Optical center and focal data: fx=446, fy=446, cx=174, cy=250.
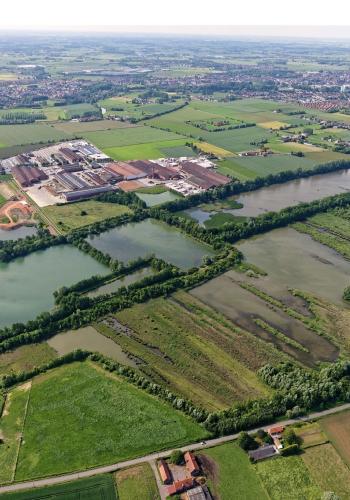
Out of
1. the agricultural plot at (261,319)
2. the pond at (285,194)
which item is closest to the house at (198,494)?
the agricultural plot at (261,319)

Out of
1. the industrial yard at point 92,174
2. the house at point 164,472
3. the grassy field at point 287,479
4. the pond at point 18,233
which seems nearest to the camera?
the grassy field at point 287,479

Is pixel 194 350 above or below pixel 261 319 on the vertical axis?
below

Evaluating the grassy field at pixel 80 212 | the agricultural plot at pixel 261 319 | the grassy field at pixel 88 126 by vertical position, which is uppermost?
the grassy field at pixel 88 126

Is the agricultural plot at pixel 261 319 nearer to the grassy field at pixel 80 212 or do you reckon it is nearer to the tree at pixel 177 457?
the tree at pixel 177 457

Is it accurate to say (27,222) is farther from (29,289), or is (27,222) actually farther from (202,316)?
(202,316)

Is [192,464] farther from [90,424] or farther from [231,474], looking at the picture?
[90,424]

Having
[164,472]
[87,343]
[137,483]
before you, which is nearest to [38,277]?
[87,343]

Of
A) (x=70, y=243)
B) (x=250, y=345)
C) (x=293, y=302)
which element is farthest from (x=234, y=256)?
(x=70, y=243)
